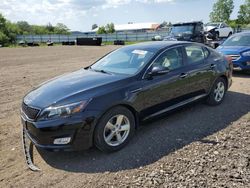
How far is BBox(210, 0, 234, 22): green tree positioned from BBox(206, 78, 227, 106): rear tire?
61044 mm

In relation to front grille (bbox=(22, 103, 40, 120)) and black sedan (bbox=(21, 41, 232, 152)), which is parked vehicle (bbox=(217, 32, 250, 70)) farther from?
front grille (bbox=(22, 103, 40, 120))

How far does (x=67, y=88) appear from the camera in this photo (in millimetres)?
4254

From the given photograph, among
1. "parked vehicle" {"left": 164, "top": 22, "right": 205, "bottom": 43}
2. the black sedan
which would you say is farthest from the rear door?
"parked vehicle" {"left": 164, "top": 22, "right": 205, "bottom": 43}

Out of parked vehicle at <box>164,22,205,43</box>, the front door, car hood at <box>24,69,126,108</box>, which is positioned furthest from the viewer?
parked vehicle at <box>164,22,205,43</box>

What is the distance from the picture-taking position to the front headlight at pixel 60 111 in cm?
378

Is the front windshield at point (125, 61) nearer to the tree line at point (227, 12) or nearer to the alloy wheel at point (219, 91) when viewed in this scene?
the alloy wheel at point (219, 91)

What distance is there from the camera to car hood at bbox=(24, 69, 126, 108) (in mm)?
3973

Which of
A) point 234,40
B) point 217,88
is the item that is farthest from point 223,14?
point 217,88

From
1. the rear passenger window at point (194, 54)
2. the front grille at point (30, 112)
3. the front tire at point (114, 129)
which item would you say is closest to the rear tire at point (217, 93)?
the rear passenger window at point (194, 54)

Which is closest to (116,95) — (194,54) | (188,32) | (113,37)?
(194,54)

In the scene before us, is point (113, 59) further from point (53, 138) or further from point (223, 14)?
point (223, 14)

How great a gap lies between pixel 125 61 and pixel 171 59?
877 mm

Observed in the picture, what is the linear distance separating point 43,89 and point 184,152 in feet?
7.91

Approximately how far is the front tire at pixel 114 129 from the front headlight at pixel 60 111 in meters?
0.39
